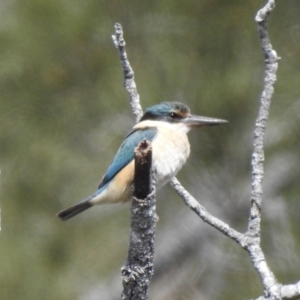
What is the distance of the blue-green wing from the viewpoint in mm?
2271

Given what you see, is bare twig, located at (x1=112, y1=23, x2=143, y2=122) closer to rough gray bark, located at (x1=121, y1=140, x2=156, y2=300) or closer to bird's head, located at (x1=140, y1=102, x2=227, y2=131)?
bird's head, located at (x1=140, y1=102, x2=227, y2=131)

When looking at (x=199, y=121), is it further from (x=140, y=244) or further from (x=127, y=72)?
(x=140, y=244)

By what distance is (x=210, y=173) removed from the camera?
256cm

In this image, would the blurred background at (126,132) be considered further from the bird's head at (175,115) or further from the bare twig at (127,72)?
the bare twig at (127,72)

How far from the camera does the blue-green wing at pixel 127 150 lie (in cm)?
227

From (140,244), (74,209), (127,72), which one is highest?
(127,72)

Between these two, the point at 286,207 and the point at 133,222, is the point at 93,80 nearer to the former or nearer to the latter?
the point at 286,207

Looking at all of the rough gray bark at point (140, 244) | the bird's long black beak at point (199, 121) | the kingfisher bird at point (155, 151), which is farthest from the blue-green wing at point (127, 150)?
the rough gray bark at point (140, 244)

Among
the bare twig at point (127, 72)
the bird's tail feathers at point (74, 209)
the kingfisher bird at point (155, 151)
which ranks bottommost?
the bird's tail feathers at point (74, 209)

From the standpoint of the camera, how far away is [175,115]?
2.49 metres

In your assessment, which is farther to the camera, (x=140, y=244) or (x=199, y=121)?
(x=199, y=121)

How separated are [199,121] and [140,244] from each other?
0.89 meters

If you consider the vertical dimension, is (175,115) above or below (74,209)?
above

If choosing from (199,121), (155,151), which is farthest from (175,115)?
(155,151)
